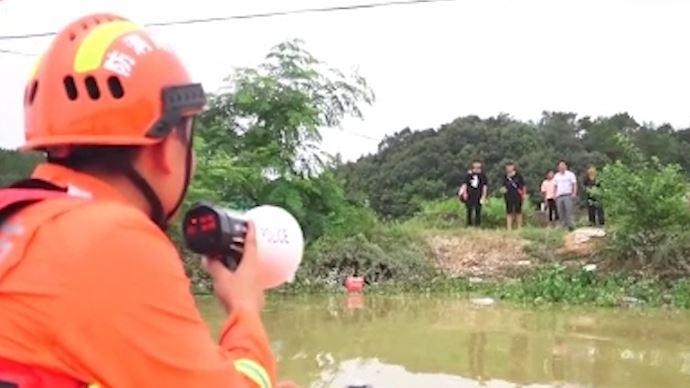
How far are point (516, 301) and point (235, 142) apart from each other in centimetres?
701

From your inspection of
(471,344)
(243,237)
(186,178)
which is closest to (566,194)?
(471,344)

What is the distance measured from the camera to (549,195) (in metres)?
19.8

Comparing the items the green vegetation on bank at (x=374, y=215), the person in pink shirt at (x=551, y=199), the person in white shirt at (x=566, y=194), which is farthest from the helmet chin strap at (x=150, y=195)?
the person in pink shirt at (x=551, y=199)

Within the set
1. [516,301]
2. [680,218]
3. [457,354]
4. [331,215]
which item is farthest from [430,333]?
[331,215]

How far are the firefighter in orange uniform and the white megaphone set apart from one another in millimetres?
102

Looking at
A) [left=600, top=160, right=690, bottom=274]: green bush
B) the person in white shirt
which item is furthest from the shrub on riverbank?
the person in white shirt

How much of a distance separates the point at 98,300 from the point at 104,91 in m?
0.30

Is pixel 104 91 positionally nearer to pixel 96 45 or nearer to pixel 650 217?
pixel 96 45

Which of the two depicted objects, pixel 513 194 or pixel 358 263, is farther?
pixel 513 194

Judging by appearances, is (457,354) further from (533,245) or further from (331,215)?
(331,215)

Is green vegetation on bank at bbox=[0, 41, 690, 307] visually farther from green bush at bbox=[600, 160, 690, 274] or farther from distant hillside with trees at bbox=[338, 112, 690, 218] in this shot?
distant hillside with trees at bbox=[338, 112, 690, 218]

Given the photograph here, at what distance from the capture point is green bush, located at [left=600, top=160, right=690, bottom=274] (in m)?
15.7

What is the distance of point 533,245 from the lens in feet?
57.3

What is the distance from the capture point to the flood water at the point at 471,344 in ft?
28.7
